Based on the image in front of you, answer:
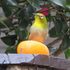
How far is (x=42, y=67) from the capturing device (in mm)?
1100

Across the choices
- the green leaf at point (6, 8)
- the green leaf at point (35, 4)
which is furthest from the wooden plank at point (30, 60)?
the green leaf at point (6, 8)

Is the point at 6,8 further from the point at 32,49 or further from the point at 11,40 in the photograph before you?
the point at 32,49

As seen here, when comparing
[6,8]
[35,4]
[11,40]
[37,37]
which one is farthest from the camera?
[11,40]

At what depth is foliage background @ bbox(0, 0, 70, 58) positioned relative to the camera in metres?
1.74

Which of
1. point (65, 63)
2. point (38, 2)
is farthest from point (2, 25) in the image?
point (65, 63)

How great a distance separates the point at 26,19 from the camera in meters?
1.86

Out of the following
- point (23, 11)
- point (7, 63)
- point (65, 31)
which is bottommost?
point (65, 31)

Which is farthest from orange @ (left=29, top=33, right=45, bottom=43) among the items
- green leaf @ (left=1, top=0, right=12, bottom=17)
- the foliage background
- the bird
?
green leaf @ (left=1, top=0, right=12, bottom=17)

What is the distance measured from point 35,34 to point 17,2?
55 cm

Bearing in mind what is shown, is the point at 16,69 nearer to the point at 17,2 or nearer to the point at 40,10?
the point at 40,10

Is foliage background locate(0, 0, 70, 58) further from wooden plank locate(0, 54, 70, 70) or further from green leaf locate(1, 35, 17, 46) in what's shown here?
wooden plank locate(0, 54, 70, 70)

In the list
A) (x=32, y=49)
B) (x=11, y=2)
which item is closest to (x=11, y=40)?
(x=11, y=2)

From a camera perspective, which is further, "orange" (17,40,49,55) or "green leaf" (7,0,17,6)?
"green leaf" (7,0,17,6)

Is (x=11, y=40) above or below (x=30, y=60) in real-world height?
below
